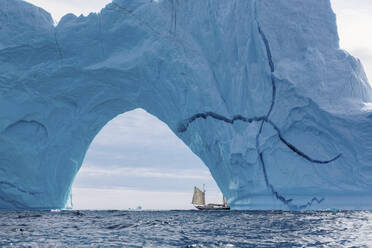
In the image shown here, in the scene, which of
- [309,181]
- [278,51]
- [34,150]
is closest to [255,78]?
[278,51]

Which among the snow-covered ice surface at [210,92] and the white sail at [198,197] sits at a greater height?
the snow-covered ice surface at [210,92]

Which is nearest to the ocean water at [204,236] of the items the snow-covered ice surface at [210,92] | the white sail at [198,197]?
the snow-covered ice surface at [210,92]

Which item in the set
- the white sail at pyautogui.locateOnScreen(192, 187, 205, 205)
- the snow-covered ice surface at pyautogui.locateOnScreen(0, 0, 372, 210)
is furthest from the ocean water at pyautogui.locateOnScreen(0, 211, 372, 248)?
the white sail at pyautogui.locateOnScreen(192, 187, 205, 205)

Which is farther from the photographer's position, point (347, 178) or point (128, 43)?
point (128, 43)

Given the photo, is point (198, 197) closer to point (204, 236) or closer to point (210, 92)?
point (210, 92)

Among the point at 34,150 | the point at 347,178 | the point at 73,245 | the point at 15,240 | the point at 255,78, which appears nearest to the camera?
the point at 73,245

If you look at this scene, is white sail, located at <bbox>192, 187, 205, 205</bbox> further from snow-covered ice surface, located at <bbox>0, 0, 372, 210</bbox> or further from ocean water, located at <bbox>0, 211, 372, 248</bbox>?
ocean water, located at <bbox>0, 211, 372, 248</bbox>

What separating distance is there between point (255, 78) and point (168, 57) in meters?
3.73

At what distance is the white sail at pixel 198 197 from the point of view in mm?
31594

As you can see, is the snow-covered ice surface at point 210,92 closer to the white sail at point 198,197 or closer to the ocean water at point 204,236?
the ocean water at point 204,236

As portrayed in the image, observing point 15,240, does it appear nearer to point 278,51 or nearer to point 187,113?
point 187,113

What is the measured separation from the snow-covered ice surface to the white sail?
1057 cm

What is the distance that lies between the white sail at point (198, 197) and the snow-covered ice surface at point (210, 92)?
1057cm

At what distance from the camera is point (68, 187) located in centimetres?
2256
